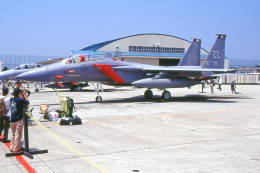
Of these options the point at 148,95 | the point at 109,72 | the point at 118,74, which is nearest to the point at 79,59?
the point at 109,72

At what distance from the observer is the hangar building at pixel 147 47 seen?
61.1m

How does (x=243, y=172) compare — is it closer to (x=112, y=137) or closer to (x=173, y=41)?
(x=112, y=137)

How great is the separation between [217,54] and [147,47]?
41009mm

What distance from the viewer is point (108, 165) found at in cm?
562

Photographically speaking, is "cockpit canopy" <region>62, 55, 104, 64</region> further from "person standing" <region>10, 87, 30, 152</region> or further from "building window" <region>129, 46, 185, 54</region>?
"building window" <region>129, 46, 185, 54</region>

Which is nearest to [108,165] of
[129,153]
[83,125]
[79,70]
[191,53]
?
[129,153]

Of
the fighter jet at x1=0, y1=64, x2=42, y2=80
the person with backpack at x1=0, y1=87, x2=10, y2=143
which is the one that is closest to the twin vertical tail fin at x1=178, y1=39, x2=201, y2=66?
the fighter jet at x1=0, y1=64, x2=42, y2=80

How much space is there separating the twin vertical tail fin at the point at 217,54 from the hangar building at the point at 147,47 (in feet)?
123

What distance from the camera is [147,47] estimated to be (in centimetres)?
6344

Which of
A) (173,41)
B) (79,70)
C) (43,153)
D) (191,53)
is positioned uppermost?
(173,41)

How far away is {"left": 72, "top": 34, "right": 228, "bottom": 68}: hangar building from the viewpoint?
61.1 metres

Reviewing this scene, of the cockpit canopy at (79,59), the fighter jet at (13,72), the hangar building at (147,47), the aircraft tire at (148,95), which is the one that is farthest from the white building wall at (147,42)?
the cockpit canopy at (79,59)

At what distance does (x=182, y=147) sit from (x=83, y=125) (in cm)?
455

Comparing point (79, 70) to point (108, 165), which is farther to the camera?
point (79, 70)
